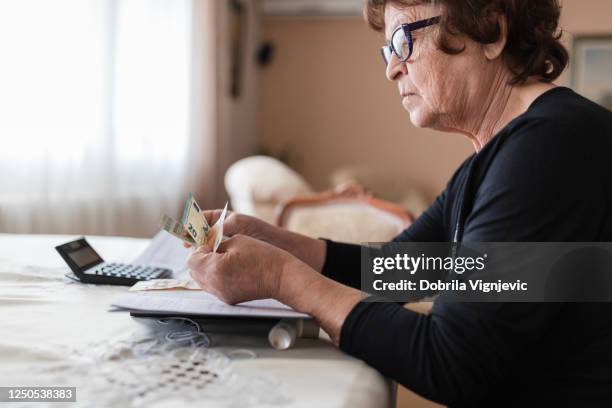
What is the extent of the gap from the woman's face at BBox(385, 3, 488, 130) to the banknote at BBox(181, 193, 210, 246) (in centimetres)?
44

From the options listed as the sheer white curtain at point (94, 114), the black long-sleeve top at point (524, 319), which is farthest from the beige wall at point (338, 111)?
the black long-sleeve top at point (524, 319)

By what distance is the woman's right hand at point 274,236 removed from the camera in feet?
3.82

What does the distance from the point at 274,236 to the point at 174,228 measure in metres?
0.27

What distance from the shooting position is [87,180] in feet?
10.3

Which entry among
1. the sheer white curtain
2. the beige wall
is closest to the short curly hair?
the sheer white curtain

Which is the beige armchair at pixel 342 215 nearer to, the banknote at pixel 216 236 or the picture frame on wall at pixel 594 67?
the banknote at pixel 216 236

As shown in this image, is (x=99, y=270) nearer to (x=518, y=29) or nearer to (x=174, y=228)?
(x=174, y=228)

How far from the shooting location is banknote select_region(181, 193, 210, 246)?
914 mm

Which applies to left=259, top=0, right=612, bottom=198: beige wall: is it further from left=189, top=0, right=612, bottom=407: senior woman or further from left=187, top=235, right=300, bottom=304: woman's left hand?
left=187, top=235, right=300, bottom=304: woman's left hand

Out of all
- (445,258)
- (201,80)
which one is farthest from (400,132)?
(445,258)

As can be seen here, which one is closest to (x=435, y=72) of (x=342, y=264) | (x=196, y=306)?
(x=342, y=264)

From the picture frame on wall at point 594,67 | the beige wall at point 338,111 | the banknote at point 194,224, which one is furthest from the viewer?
the beige wall at point 338,111

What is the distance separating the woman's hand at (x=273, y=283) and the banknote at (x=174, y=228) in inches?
4.6

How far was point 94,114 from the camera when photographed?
10.2ft
